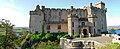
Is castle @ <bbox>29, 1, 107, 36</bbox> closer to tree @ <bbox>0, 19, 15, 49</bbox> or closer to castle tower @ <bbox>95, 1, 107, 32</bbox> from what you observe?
castle tower @ <bbox>95, 1, 107, 32</bbox>

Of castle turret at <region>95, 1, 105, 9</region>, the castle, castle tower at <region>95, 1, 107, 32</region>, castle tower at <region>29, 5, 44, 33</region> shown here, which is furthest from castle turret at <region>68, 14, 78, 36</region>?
castle turret at <region>95, 1, 105, 9</region>

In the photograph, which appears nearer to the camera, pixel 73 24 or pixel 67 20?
pixel 73 24

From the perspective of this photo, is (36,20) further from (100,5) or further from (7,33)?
(7,33)

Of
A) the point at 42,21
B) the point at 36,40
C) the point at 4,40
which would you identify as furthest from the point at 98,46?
the point at 42,21

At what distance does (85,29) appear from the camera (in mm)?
64125

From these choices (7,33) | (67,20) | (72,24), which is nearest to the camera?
(7,33)

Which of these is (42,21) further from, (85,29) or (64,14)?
(85,29)

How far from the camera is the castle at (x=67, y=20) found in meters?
64.0

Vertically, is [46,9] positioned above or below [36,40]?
above

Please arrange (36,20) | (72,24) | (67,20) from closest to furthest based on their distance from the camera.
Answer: (72,24)
(36,20)
(67,20)

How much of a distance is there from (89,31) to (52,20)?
12521mm

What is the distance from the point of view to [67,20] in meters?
68.6

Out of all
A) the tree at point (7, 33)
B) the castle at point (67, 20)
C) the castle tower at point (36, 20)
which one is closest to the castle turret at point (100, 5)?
the castle at point (67, 20)

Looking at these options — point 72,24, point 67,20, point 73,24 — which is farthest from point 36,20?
point 73,24
